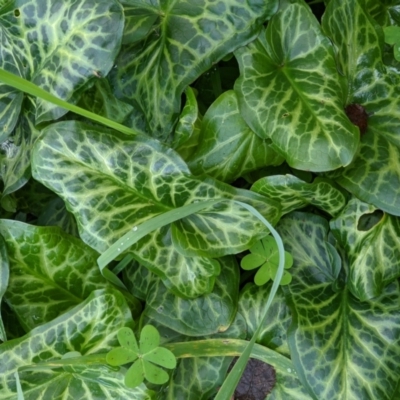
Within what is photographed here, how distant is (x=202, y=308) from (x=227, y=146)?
251mm

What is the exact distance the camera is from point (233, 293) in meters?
0.92

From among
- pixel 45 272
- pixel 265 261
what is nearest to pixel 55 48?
pixel 45 272

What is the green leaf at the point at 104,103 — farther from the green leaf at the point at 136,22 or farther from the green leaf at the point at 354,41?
the green leaf at the point at 354,41

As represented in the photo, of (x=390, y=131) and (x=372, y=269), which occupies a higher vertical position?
(x=390, y=131)

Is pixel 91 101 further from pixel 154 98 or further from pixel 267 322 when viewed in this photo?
pixel 267 322

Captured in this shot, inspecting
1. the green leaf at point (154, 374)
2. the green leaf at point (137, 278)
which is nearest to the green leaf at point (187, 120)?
the green leaf at point (137, 278)

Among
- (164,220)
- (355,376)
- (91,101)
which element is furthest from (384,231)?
(91,101)

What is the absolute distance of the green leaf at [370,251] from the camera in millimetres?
845

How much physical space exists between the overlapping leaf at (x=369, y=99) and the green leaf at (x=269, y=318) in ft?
0.68

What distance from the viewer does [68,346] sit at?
89 cm

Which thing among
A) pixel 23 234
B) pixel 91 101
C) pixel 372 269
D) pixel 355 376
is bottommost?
pixel 355 376

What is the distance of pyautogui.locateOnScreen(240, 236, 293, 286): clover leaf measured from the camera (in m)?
0.89

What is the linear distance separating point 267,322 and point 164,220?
0.80 ft

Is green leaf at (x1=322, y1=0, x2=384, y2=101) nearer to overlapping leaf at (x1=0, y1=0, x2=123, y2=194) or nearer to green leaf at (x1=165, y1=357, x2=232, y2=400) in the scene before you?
overlapping leaf at (x1=0, y1=0, x2=123, y2=194)
